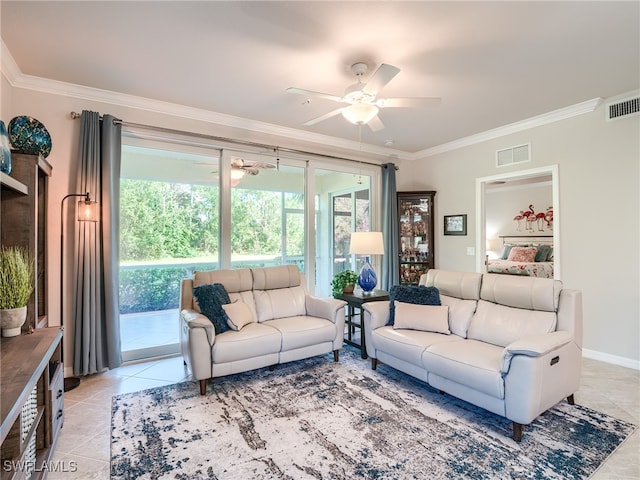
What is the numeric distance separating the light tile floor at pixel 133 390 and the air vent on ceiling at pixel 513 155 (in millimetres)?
2462

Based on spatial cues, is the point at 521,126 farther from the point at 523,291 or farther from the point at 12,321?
the point at 12,321

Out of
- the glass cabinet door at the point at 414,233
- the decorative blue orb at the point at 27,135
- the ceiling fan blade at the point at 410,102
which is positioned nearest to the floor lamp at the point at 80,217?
the decorative blue orb at the point at 27,135

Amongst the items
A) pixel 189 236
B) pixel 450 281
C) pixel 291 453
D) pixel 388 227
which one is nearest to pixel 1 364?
pixel 291 453

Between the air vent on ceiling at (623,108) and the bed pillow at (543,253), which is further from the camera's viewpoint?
the bed pillow at (543,253)

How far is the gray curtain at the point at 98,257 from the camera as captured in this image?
3166mm

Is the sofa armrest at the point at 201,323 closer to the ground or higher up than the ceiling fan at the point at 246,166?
closer to the ground

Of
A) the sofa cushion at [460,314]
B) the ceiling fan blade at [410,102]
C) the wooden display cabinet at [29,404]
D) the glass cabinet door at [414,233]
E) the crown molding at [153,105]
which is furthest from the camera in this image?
Result: the glass cabinet door at [414,233]

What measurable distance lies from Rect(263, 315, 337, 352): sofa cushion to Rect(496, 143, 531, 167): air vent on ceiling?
3.16 meters

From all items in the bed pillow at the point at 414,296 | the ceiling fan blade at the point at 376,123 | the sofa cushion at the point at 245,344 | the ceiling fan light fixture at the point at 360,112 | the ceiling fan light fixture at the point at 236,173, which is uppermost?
the ceiling fan blade at the point at 376,123

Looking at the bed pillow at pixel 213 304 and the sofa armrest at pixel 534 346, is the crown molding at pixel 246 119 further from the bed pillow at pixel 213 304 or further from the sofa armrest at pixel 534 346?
the sofa armrest at pixel 534 346

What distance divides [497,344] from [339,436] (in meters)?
1.51

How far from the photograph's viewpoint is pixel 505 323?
2846 mm

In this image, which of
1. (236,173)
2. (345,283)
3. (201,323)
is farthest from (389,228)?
(201,323)

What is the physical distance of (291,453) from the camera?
2090mm
